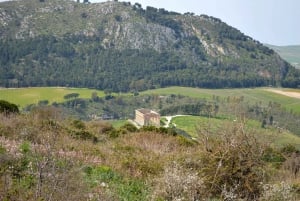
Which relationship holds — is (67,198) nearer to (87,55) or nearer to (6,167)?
(6,167)

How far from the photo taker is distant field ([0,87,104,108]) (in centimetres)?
7456

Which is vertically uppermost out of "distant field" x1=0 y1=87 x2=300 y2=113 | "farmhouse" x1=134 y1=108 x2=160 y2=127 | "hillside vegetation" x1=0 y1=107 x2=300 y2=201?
"hillside vegetation" x1=0 y1=107 x2=300 y2=201

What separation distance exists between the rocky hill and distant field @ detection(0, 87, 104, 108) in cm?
696

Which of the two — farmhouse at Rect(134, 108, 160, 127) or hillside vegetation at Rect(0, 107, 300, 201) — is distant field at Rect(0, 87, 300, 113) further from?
hillside vegetation at Rect(0, 107, 300, 201)

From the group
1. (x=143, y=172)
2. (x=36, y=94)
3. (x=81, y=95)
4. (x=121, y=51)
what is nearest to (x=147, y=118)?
(x=81, y=95)

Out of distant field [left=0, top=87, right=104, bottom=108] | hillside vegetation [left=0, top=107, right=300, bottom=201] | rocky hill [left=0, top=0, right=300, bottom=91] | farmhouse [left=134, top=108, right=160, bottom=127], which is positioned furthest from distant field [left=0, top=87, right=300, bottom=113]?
hillside vegetation [left=0, top=107, right=300, bottom=201]

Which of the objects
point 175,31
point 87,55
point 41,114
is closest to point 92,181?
point 41,114

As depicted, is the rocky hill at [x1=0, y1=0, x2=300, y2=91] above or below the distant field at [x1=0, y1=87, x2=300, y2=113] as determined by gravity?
above

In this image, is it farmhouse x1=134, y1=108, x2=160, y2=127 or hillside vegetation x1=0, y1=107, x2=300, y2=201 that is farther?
farmhouse x1=134, y1=108, x2=160, y2=127

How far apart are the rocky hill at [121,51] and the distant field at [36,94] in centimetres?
696

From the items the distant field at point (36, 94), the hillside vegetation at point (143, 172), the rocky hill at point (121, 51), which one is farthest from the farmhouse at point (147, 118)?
the hillside vegetation at point (143, 172)

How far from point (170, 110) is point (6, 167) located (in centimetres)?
6550

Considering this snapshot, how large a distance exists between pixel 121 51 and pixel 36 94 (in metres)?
48.9

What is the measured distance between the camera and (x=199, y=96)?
89.2 m
